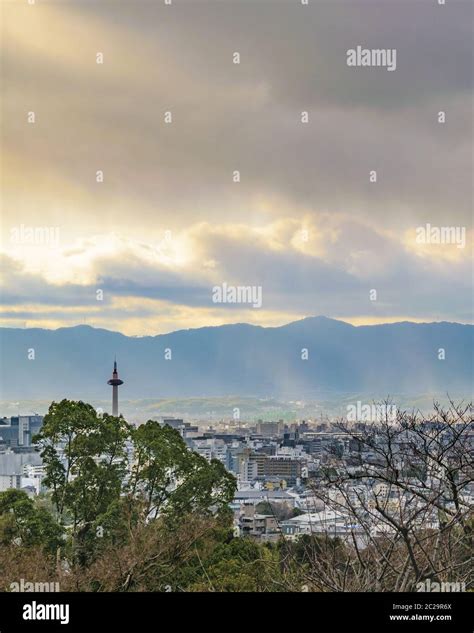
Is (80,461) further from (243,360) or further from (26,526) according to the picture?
(243,360)

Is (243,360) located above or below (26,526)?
above

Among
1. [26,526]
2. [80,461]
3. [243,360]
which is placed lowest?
[26,526]

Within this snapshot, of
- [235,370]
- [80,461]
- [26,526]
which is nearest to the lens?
[26,526]

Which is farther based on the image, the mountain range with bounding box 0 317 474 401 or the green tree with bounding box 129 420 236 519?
the mountain range with bounding box 0 317 474 401

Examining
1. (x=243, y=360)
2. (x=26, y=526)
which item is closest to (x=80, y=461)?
(x=26, y=526)

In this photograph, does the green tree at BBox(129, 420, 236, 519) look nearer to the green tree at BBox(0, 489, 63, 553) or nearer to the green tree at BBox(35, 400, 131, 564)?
the green tree at BBox(35, 400, 131, 564)
